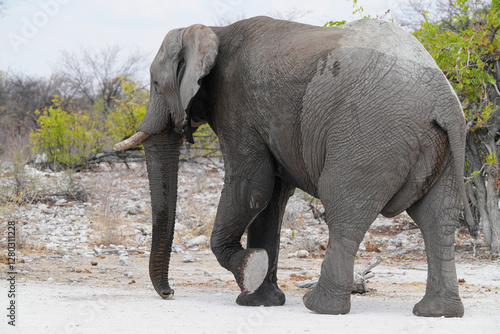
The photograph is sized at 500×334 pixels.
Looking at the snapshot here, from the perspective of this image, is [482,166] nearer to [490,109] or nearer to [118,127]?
[490,109]

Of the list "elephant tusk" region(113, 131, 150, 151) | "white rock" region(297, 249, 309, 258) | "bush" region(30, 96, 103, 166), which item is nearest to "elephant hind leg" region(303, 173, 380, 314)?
"elephant tusk" region(113, 131, 150, 151)

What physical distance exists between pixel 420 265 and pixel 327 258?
3996 mm

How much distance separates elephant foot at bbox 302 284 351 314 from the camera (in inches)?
189

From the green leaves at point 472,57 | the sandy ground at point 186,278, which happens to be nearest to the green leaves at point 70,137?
the sandy ground at point 186,278

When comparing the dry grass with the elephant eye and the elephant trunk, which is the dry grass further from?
the elephant eye

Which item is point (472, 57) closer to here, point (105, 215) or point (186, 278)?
point (186, 278)

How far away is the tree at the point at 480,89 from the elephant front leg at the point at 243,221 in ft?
12.2

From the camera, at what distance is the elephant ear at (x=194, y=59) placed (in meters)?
5.31

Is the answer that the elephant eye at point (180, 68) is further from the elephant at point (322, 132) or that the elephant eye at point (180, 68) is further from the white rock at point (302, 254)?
the white rock at point (302, 254)

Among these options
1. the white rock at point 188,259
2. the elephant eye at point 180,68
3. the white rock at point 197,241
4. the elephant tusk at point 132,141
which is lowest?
the white rock at point 197,241

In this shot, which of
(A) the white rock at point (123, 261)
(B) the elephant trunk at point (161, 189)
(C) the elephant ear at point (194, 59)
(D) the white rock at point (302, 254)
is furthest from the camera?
(D) the white rock at point (302, 254)

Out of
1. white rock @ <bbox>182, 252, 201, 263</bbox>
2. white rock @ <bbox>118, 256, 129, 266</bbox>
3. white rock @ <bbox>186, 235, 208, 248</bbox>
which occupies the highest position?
white rock @ <bbox>118, 256, 129, 266</bbox>

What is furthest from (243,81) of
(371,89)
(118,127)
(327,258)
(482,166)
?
(118,127)

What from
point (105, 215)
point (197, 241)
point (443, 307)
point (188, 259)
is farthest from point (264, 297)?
point (105, 215)
